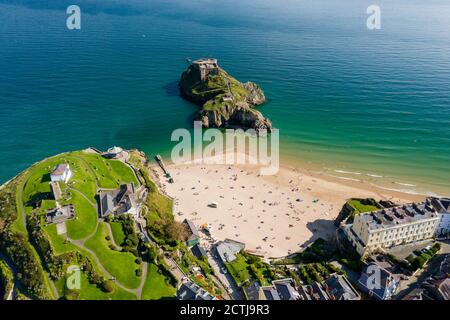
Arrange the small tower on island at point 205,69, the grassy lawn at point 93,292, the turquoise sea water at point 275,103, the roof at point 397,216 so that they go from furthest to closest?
1. the small tower on island at point 205,69
2. the turquoise sea water at point 275,103
3. the roof at point 397,216
4. the grassy lawn at point 93,292

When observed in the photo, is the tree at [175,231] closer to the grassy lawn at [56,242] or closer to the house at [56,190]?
the grassy lawn at [56,242]

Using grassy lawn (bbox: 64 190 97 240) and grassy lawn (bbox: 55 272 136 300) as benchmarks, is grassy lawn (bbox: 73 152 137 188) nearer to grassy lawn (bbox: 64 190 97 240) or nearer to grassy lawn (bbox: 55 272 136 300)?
grassy lawn (bbox: 64 190 97 240)

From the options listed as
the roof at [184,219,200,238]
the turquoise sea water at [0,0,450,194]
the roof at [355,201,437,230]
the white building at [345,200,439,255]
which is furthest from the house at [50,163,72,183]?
the roof at [355,201,437,230]

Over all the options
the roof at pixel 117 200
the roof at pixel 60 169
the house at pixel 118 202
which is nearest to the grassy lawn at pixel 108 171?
the roof at pixel 117 200

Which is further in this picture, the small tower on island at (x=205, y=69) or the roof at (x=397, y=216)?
the small tower on island at (x=205, y=69)

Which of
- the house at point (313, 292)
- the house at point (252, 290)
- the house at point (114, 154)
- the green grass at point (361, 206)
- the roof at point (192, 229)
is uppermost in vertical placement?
the house at point (114, 154)

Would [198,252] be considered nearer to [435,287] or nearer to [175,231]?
[175,231]
